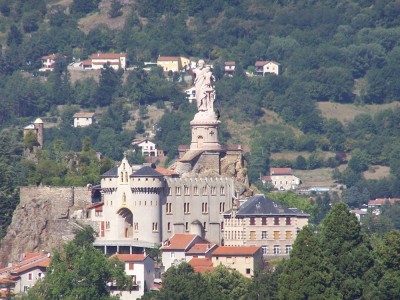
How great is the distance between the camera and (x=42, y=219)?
12475cm

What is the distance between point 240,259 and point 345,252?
9322 mm

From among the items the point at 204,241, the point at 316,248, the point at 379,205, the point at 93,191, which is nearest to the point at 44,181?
the point at 93,191

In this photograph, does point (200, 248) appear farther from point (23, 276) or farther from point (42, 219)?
point (42, 219)

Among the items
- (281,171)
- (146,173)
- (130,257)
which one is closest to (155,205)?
(146,173)

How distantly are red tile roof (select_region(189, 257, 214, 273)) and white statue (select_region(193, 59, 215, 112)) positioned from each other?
52.2 feet

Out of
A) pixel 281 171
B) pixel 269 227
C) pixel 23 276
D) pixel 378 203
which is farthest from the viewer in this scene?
pixel 281 171

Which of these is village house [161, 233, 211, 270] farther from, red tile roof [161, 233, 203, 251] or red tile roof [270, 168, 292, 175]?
red tile roof [270, 168, 292, 175]

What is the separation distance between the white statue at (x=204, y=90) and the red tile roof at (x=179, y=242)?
1272 centimetres

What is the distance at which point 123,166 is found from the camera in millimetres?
120250

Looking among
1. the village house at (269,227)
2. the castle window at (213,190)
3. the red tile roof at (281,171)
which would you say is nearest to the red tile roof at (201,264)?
the village house at (269,227)

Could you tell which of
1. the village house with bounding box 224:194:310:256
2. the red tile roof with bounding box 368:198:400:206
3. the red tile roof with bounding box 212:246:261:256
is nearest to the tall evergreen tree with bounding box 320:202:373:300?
the red tile roof with bounding box 212:246:261:256

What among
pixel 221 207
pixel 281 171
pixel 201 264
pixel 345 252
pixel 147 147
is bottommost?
pixel 345 252

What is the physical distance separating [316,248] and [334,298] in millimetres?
3488

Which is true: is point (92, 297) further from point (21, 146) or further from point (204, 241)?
point (21, 146)
